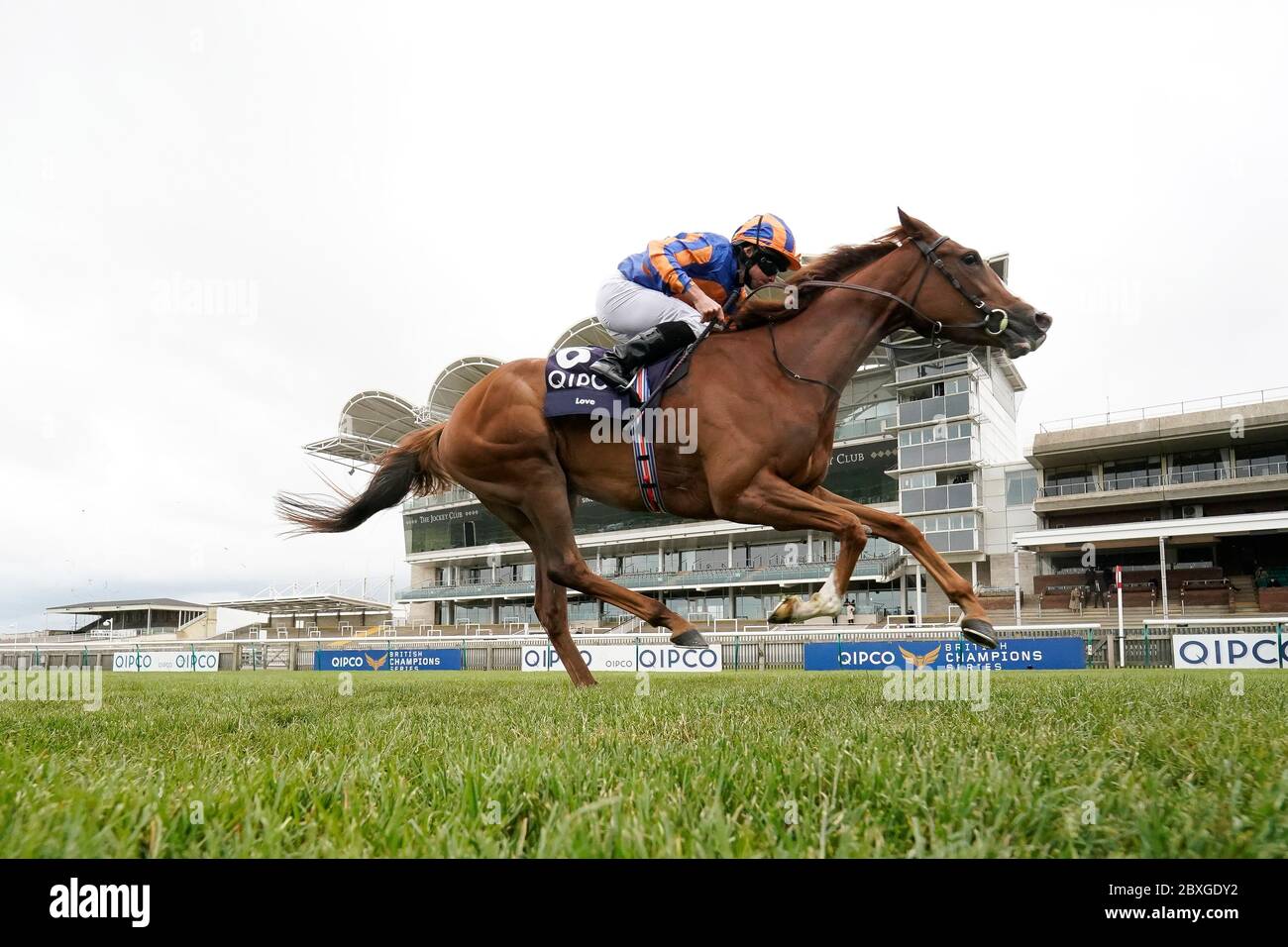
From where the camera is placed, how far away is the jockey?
5.59m

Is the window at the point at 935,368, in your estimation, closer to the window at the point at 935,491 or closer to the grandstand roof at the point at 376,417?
the window at the point at 935,491

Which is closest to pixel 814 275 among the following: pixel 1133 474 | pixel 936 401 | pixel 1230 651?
pixel 1230 651

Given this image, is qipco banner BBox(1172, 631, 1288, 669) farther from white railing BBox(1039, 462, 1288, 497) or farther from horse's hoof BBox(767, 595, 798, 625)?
white railing BBox(1039, 462, 1288, 497)

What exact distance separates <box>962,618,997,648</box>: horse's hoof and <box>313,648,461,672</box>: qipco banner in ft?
66.5

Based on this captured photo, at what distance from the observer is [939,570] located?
491 cm

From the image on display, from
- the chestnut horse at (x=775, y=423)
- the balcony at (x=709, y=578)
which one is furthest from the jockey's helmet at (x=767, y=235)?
the balcony at (x=709, y=578)

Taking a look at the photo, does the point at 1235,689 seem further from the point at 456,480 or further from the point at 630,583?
the point at 630,583

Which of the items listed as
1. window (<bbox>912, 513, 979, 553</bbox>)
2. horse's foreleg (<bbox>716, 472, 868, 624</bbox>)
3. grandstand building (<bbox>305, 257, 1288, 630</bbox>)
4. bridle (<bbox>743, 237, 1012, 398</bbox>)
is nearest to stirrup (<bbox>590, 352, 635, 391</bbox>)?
bridle (<bbox>743, 237, 1012, 398</bbox>)

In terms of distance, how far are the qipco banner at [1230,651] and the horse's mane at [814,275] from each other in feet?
45.4

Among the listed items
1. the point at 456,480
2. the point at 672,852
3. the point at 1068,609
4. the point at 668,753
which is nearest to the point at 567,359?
the point at 456,480

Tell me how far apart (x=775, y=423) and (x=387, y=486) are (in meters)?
3.81

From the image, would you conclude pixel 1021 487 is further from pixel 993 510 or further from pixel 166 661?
pixel 166 661
